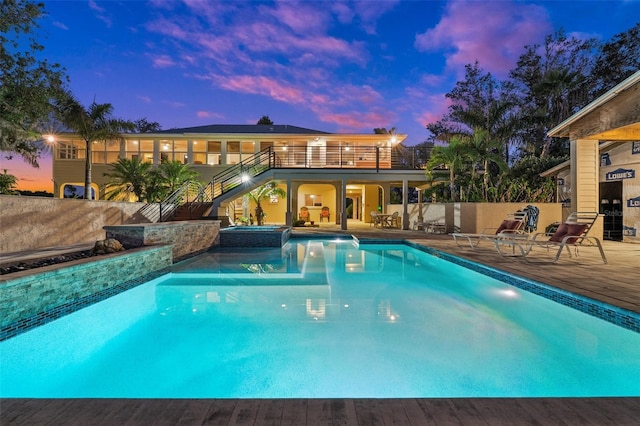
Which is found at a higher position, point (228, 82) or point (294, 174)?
point (228, 82)

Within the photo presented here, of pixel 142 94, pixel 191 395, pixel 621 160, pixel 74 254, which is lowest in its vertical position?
pixel 191 395

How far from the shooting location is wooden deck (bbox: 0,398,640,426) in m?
1.80

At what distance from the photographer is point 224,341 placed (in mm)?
3764

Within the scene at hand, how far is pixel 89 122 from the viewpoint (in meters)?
16.4

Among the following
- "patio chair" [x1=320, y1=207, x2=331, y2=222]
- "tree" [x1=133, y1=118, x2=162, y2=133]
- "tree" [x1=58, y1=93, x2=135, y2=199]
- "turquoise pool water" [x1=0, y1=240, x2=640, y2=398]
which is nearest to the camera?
"turquoise pool water" [x1=0, y1=240, x2=640, y2=398]

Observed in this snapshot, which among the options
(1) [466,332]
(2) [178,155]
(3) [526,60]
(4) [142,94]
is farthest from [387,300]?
(4) [142,94]

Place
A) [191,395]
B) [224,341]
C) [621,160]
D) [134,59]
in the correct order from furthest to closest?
[134,59] < [621,160] < [224,341] < [191,395]

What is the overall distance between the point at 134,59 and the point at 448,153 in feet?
80.5

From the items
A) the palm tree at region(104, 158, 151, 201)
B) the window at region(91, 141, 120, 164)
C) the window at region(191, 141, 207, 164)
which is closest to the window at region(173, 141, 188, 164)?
the window at region(191, 141, 207, 164)

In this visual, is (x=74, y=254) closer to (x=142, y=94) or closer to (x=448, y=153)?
(x=448, y=153)

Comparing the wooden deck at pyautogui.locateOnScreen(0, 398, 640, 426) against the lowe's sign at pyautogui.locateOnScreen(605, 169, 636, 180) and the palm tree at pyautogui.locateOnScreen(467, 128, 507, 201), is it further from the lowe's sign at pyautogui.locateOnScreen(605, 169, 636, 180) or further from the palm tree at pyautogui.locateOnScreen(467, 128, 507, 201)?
the palm tree at pyautogui.locateOnScreen(467, 128, 507, 201)

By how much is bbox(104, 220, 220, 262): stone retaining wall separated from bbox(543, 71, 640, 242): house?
9.74 m

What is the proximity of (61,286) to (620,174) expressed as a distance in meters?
15.0

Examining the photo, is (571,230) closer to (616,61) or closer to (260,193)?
(260,193)
